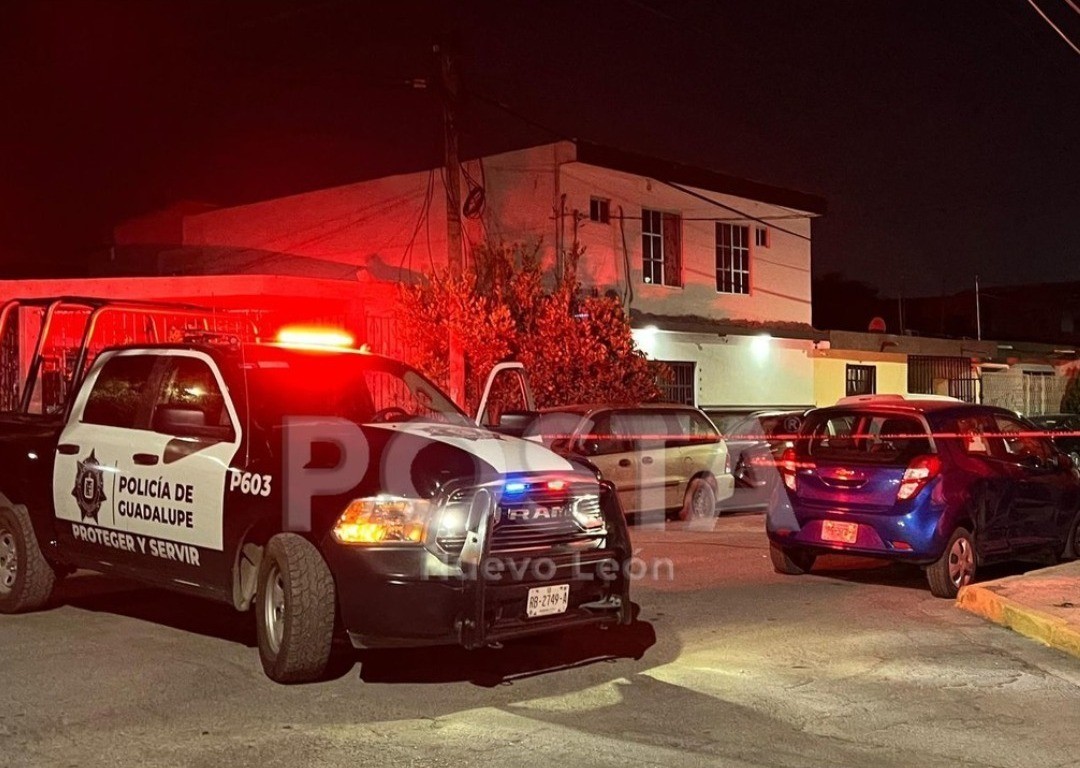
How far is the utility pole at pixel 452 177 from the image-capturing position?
16.3m

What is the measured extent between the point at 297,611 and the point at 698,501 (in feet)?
31.6

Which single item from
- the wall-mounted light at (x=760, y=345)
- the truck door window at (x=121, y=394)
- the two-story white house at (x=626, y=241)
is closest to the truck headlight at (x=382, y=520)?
the truck door window at (x=121, y=394)

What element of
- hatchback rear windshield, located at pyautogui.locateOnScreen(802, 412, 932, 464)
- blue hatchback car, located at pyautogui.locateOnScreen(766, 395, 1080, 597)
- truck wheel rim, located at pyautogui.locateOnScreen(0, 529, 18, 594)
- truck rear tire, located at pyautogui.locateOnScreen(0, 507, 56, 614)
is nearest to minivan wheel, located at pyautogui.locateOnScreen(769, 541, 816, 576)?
blue hatchback car, located at pyautogui.locateOnScreen(766, 395, 1080, 597)

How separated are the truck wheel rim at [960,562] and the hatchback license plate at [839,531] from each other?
784 mm

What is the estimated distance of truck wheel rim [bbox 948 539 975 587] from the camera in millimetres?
9562

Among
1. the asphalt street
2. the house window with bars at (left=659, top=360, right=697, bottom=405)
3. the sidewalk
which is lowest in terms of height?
the asphalt street

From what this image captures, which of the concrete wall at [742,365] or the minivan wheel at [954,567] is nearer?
the minivan wheel at [954,567]

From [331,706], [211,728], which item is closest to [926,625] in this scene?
[331,706]

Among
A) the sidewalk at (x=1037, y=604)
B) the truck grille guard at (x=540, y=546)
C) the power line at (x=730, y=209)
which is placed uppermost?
the power line at (x=730, y=209)

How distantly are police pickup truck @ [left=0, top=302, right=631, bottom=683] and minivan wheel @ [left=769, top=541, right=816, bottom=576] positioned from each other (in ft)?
13.0

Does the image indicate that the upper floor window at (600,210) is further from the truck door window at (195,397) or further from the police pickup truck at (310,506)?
the truck door window at (195,397)

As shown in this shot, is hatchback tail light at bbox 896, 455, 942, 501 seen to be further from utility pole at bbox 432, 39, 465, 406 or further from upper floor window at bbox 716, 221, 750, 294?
upper floor window at bbox 716, 221, 750, 294

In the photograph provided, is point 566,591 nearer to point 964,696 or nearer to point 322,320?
point 964,696

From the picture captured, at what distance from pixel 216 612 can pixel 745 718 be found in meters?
4.40
